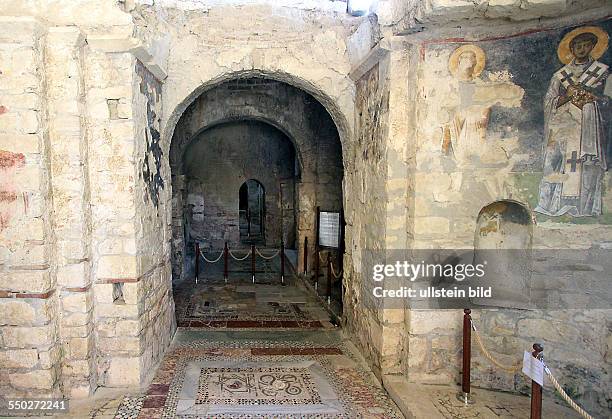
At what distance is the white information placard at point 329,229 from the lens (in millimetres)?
7609

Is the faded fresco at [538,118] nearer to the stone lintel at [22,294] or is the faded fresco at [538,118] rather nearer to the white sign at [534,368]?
the white sign at [534,368]

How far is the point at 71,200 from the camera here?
367cm

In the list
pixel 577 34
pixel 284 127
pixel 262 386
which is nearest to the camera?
pixel 577 34

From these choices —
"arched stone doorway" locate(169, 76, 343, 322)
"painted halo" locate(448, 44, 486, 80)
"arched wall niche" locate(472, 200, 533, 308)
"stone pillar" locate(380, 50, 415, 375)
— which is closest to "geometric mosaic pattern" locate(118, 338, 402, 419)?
"stone pillar" locate(380, 50, 415, 375)

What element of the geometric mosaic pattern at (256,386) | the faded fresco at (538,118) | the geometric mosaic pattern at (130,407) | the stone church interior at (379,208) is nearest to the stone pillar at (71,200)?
the stone church interior at (379,208)

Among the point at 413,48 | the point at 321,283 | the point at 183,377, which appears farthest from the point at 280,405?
the point at 321,283

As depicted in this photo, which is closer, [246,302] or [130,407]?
[130,407]

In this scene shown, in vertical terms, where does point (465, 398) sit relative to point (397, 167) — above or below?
below

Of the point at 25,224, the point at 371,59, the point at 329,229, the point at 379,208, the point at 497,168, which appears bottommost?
the point at 329,229

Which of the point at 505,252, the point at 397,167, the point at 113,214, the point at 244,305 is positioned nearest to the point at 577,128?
the point at 505,252

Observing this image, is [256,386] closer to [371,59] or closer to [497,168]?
[497,168]

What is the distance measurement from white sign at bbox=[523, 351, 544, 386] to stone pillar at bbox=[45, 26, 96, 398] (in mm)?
3437

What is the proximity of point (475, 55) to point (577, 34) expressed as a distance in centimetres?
80

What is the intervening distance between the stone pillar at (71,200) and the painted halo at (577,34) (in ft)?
13.0
